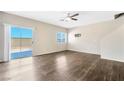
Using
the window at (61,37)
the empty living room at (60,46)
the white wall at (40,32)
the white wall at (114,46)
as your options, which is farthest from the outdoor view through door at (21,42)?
the white wall at (114,46)

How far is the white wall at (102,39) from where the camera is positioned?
4.65 meters

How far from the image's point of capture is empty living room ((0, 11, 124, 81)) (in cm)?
299

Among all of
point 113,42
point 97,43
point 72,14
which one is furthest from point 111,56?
point 72,14

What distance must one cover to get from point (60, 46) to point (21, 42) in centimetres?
350

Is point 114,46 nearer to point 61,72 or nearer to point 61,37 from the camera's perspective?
point 61,72

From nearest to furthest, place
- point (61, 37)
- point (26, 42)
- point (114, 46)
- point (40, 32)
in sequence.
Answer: point (114, 46)
point (26, 42)
point (40, 32)
point (61, 37)

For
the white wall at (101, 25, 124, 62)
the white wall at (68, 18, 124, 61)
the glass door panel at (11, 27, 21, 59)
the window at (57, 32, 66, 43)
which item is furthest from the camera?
the window at (57, 32, 66, 43)

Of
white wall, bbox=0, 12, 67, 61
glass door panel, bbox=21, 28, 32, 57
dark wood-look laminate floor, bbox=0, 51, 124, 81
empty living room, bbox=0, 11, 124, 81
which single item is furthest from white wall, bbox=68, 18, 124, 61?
glass door panel, bbox=21, 28, 32, 57

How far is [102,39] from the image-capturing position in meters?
5.40

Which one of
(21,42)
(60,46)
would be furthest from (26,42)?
(60,46)

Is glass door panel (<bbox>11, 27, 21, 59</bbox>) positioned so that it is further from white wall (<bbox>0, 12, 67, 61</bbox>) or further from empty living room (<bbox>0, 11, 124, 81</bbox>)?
white wall (<bbox>0, 12, 67, 61</bbox>)

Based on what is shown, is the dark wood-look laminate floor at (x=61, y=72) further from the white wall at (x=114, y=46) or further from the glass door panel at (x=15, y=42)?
the glass door panel at (x=15, y=42)

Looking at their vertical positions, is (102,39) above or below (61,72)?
above
